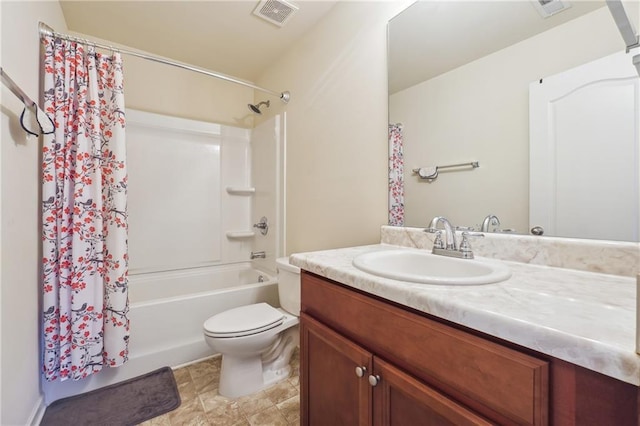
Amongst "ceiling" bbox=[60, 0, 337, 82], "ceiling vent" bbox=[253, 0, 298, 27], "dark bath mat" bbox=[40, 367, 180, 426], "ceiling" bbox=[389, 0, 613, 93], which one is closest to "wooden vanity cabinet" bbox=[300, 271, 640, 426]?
"dark bath mat" bbox=[40, 367, 180, 426]

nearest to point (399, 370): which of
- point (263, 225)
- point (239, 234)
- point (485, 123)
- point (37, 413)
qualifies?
point (485, 123)

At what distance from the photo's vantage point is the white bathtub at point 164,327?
60.8 inches

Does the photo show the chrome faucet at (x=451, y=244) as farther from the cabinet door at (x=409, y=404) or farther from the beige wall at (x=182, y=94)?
the beige wall at (x=182, y=94)

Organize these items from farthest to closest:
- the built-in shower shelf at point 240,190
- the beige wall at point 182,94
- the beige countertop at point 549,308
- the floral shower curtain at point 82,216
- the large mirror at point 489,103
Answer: the built-in shower shelf at point 240,190 → the beige wall at point 182,94 → the floral shower curtain at point 82,216 → the large mirror at point 489,103 → the beige countertop at point 549,308

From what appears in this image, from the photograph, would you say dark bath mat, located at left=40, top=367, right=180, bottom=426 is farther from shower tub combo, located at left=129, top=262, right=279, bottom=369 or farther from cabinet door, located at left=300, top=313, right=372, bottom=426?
cabinet door, located at left=300, top=313, right=372, bottom=426

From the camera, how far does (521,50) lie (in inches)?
38.1

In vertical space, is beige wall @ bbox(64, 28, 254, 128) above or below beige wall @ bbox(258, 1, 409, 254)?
above

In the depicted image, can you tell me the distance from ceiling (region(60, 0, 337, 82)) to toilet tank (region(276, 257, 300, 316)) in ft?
5.49

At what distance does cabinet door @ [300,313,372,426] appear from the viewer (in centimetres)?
78

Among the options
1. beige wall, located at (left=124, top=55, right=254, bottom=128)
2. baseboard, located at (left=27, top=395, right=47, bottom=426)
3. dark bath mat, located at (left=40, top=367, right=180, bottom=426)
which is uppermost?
beige wall, located at (left=124, top=55, right=254, bottom=128)

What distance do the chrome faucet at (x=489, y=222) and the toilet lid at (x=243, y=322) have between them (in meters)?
1.14

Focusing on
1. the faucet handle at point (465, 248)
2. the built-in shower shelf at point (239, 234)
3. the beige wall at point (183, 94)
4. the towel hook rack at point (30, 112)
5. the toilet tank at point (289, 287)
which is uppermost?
the beige wall at point (183, 94)

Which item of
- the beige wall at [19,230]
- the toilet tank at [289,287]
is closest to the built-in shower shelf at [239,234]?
the toilet tank at [289,287]

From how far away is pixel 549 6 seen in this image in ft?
2.99
